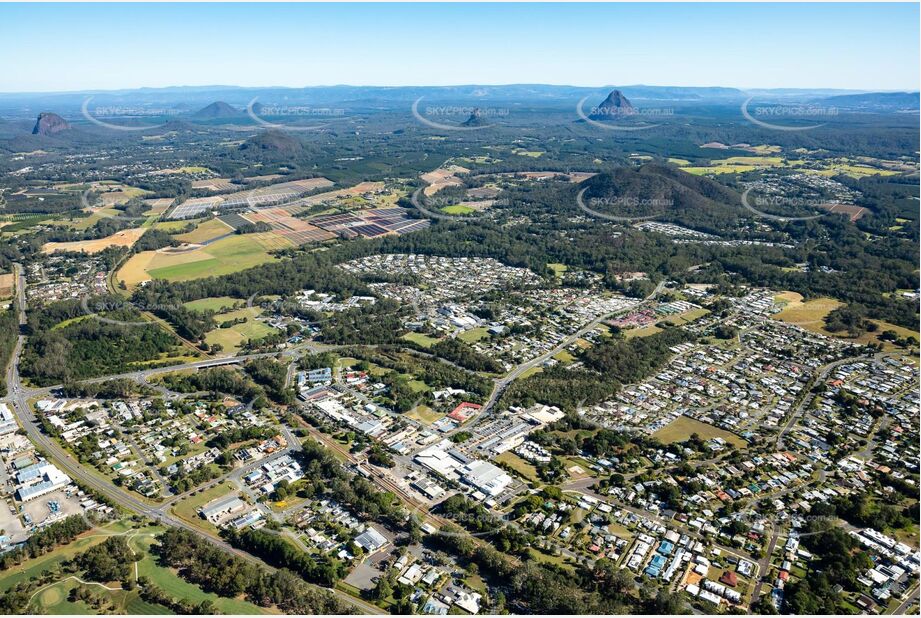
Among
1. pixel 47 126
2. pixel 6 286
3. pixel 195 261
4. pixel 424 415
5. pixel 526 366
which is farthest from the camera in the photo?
pixel 47 126

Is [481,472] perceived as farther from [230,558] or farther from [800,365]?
[800,365]

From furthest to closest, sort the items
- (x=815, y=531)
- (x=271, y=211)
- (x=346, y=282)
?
(x=271, y=211) → (x=346, y=282) → (x=815, y=531)

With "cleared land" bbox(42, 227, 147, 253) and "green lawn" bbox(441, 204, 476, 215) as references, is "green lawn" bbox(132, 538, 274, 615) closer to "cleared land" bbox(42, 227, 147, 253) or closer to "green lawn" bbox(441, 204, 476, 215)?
"cleared land" bbox(42, 227, 147, 253)

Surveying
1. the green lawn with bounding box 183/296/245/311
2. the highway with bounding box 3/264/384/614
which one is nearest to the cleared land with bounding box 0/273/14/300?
the green lawn with bounding box 183/296/245/311

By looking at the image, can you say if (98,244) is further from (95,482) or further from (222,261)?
(95,482)

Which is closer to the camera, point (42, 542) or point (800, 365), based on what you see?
point (42, 542)

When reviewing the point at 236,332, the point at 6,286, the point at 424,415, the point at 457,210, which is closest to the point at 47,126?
the point at 6,286

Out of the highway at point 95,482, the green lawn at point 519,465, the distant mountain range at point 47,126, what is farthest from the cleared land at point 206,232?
the distant mountain range at point 47,126

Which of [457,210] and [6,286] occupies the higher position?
[457,210]

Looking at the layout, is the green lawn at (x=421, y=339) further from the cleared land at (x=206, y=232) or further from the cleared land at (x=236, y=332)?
the cleared land at (x=206, y=232)

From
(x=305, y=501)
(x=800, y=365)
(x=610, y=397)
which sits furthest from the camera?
(x=800, y=365)

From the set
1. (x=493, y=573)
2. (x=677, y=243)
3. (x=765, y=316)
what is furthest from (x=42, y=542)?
(x=677, y=243)
